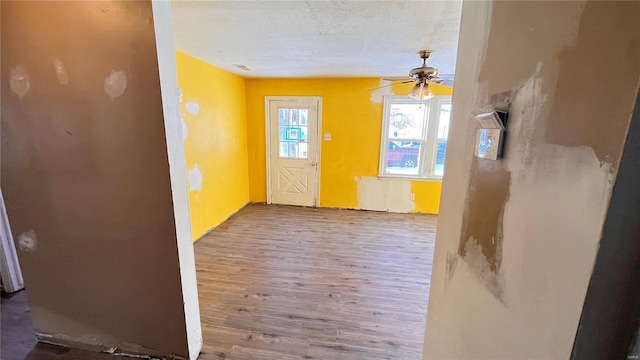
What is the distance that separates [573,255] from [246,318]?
82.7 inches

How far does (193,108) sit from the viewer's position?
3193 millimetres

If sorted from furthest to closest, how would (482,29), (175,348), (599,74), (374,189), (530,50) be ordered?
(374,189), (175,348), (482,29), (530,50), (599,74)

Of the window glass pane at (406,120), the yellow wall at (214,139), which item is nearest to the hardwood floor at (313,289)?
the yellow wall at (214,139)

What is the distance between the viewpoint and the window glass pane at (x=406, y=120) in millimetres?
4352

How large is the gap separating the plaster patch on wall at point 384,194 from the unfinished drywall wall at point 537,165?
365 centimetres

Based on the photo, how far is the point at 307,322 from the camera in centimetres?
205

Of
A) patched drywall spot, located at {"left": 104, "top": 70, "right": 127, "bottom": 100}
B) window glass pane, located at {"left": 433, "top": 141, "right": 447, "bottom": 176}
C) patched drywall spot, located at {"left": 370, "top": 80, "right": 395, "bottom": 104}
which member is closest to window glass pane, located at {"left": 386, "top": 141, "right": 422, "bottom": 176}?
window glass pane, located at {"left": 433, "top": 141, "right": 447, "bottom": 176}

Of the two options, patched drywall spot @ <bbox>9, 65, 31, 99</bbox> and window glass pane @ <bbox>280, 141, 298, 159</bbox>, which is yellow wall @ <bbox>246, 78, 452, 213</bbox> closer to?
window glass pane @ <bbox>280, 141, 298, 159</bbox>

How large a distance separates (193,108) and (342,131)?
232cm

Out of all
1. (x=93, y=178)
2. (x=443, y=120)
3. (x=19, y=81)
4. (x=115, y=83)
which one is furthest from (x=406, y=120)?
(x=19, y=81)

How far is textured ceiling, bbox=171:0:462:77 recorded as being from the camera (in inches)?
69.1

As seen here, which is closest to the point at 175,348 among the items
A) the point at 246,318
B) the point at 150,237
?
the point at 246,318

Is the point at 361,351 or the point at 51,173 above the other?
the point at 51,173

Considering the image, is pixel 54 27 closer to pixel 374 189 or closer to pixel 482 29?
pixel 482 29
